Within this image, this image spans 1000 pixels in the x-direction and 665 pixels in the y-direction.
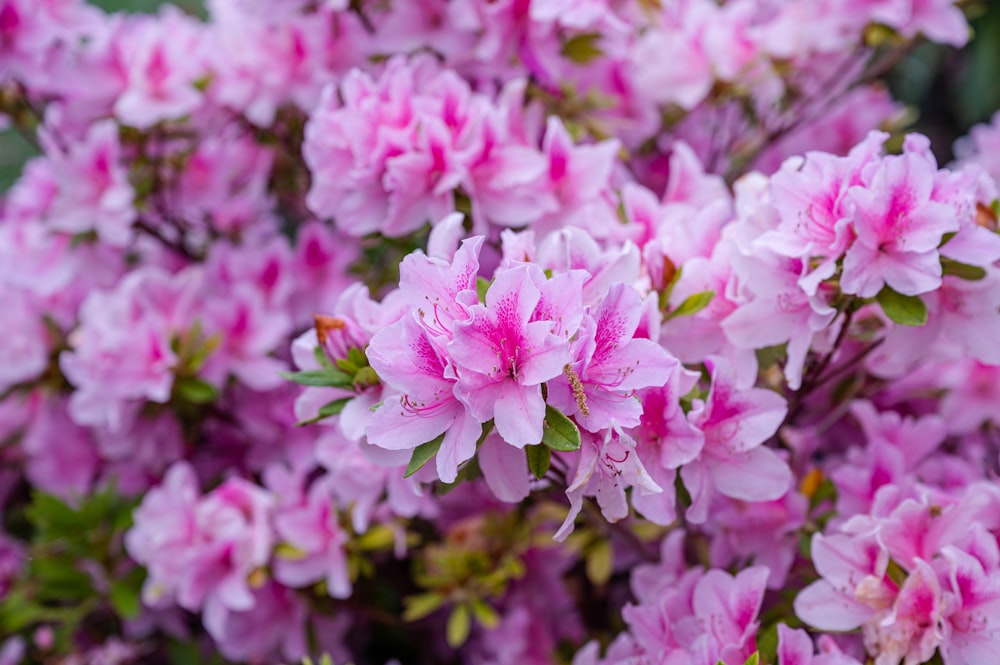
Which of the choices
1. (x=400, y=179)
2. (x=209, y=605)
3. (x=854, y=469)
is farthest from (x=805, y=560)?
(x=209, y=605)

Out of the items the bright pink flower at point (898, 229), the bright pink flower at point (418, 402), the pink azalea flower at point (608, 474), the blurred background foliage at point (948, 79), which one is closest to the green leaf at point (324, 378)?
the bright pink flower at point (418, 402)

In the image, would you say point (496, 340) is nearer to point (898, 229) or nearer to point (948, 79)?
point (898, 229)

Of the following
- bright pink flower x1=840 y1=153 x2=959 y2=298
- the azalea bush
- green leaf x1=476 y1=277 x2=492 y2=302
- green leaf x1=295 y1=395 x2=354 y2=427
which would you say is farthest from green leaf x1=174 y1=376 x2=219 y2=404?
bright pink flower x1=840 y1=153 x2=959 y2=298

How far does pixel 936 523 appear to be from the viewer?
0.84 meters

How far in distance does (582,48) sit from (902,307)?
57 cm

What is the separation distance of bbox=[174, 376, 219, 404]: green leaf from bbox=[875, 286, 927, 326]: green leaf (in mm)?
796

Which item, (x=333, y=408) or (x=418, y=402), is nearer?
(x=418, y=402)

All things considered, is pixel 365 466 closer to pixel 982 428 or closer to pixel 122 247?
pixel 122 247

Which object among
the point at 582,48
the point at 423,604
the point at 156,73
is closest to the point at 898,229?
the point at 582,48

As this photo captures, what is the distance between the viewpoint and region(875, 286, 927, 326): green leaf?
0.80 meters

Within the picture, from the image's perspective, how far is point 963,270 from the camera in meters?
0.84

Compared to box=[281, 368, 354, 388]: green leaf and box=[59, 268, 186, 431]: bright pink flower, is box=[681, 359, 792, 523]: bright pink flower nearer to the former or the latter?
box=[281, 368, 354, 388]: green leaf

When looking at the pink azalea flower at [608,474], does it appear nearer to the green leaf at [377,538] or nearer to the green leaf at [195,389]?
the green leaf at [377,538]

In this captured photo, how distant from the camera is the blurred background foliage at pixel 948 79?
265 cm
